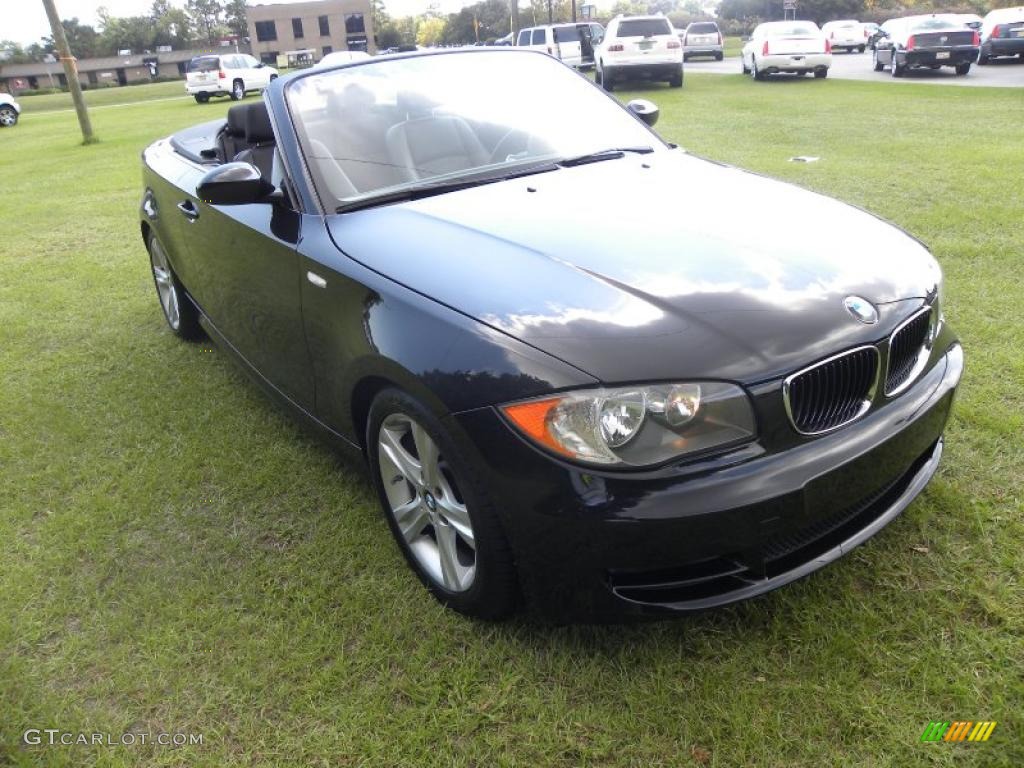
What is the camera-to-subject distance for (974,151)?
8555mm

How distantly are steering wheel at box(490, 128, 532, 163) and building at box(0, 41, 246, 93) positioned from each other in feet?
321

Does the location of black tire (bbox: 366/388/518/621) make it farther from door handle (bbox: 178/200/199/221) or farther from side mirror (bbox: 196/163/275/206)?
door handle (bbox: 178/200/199/221)

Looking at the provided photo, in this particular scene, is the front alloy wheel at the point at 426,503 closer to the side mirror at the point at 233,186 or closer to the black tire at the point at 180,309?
the side mirror at the point at 233,186

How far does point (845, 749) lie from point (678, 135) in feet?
35.9

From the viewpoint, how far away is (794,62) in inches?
788

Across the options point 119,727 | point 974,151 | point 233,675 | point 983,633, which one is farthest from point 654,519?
point 974,151

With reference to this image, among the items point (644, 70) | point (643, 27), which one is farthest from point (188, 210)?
point (643, 27)

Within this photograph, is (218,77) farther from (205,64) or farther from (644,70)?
(644,70)

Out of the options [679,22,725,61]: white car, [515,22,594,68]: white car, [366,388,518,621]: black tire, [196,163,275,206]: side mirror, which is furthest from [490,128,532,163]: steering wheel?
[679,22,725,61]: white car

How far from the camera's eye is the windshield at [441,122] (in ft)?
9.69

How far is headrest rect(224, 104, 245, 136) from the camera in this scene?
4037mm

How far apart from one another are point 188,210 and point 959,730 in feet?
11.9

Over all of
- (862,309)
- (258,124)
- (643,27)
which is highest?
(258,124)

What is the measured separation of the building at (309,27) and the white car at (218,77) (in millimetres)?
63073
